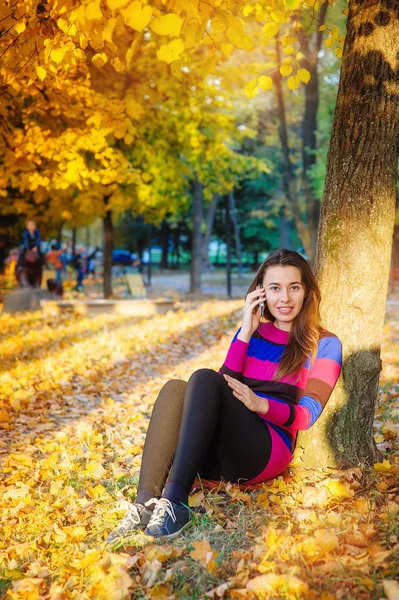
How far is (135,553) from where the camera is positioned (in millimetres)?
2789

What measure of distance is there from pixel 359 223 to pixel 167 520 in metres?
1.91

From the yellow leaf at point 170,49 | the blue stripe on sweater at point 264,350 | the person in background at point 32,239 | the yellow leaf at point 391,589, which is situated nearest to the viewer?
the yellow leaf at point 391,589

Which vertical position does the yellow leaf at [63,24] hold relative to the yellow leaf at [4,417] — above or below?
above

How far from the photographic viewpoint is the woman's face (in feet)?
11.1

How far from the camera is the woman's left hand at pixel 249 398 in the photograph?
3029 millimetres

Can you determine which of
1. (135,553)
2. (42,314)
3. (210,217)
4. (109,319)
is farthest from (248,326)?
(210,217)

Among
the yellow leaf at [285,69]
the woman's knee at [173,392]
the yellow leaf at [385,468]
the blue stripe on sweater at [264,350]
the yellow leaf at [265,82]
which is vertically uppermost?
the yellow leaf at [285,69]

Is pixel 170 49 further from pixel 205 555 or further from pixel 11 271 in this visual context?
pixel 11 271

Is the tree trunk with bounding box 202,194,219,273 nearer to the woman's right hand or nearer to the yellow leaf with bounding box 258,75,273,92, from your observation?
the yellow leaf with bounding box 258,75,273,92

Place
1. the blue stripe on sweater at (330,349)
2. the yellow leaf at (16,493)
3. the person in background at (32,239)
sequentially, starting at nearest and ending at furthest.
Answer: the blue stripe on sweater at (330,349) → the yellow leaf at (16,493) → the person in background at (32,239)

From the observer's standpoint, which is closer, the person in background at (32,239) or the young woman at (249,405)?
the young woman at (249,405)

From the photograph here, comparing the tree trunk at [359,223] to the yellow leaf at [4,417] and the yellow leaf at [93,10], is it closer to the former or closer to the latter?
the yellow leaf at [93,10]

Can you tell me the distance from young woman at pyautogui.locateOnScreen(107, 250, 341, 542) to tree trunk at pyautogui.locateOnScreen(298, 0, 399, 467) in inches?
8.1

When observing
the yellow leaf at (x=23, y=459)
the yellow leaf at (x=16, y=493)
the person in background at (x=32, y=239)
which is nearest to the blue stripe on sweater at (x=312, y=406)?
the yellow leaf at (x=16, y=493)
